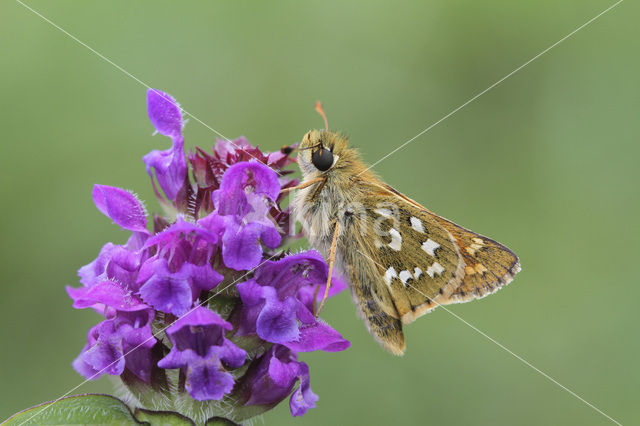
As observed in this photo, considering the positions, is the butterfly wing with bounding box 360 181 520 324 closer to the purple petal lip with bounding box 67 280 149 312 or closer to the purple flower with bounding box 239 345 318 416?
the purple flower with bounding box 239 345 318 416

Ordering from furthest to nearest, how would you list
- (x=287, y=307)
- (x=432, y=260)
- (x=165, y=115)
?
(x=432, y=260) < (x=165, y=115) < (x=287, y=307)

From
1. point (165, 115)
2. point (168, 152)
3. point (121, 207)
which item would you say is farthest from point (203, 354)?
point (165, 115)

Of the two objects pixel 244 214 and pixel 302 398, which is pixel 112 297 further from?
pixel 302 398

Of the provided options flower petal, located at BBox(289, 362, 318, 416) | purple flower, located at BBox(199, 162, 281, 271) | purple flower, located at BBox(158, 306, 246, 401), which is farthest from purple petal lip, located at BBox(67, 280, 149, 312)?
flower petal, located at BBox(289, 362, 318, 416)

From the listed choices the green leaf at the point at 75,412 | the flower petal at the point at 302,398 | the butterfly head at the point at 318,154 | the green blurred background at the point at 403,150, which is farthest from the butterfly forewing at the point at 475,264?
the green blurred background at the point at 403,150

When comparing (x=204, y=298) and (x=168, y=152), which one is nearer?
(x=204, y=298)

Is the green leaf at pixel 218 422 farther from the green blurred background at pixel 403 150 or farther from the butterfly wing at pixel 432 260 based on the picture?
the green blurred background at pixel 403 150
